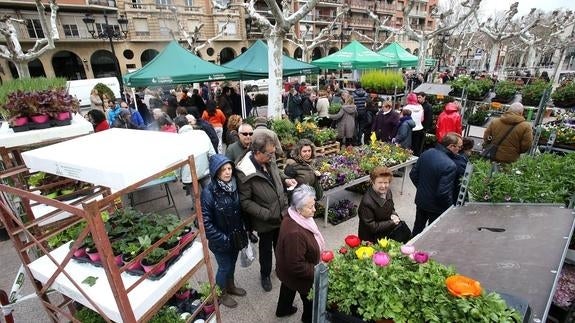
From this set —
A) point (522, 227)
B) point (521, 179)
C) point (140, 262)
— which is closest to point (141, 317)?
point (140, 262)

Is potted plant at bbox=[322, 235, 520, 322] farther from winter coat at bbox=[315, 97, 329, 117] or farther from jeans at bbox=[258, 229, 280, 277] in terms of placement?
winter coat at bbox=[315, 97, 329, 117]

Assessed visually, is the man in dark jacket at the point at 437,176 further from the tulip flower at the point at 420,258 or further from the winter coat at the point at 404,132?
the winter coat at the point at 404,132

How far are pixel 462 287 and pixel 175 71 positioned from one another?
839 cm

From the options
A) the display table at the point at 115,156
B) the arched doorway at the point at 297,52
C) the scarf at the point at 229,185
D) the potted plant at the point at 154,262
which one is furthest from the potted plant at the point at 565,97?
the arched doorway at the point at 297,52

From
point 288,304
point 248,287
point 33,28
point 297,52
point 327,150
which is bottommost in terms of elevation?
point 248,287

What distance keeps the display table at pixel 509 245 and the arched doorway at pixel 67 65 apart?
32.0 metres

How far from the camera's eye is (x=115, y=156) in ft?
5.51

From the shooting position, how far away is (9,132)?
259 cm

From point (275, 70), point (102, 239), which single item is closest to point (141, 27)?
point (275, 70)

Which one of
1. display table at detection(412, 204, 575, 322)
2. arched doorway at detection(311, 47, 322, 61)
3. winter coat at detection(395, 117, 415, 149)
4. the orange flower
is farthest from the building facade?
the orange flower

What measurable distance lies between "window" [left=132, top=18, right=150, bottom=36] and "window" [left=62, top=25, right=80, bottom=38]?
4.74 m

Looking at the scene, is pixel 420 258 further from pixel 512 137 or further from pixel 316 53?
pixel 316 53

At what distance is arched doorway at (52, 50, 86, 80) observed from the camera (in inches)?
1054

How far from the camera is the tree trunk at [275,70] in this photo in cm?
741
